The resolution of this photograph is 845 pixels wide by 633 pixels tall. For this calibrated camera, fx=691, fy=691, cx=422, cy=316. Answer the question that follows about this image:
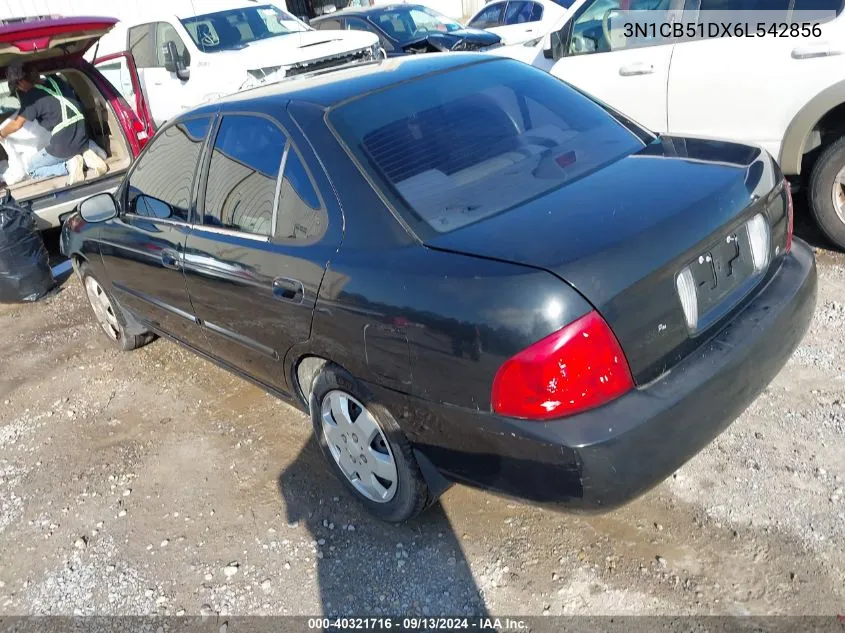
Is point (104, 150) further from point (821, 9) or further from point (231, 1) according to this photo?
point (821, 9)

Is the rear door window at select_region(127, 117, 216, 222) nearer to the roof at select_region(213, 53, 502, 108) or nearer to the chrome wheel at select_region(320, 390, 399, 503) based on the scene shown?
the roof at select_region(213, 53, 502, 108)

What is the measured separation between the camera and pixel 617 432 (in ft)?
6.63

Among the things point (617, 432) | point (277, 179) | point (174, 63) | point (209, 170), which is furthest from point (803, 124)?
point (174, 63)

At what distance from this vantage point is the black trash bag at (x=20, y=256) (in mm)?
5781

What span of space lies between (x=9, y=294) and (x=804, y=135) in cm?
625

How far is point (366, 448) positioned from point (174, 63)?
24.0 ft

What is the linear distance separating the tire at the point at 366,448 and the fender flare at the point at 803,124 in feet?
10.6

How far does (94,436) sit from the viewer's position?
156 inches

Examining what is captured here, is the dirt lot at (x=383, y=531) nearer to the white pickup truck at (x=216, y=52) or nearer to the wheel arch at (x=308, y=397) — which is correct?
the wheel arch at (x=308, y=397)

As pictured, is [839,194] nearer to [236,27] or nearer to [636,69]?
[636,69]

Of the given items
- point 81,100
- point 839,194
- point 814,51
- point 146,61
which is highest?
point 146,61

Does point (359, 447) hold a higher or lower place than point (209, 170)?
lower

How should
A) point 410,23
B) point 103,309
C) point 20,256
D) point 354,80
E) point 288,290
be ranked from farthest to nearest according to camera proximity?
point 410,23
point 20,256
point 103,309
point 354,80
point 288,290

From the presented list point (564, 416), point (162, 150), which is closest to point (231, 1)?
point (162, 150)
